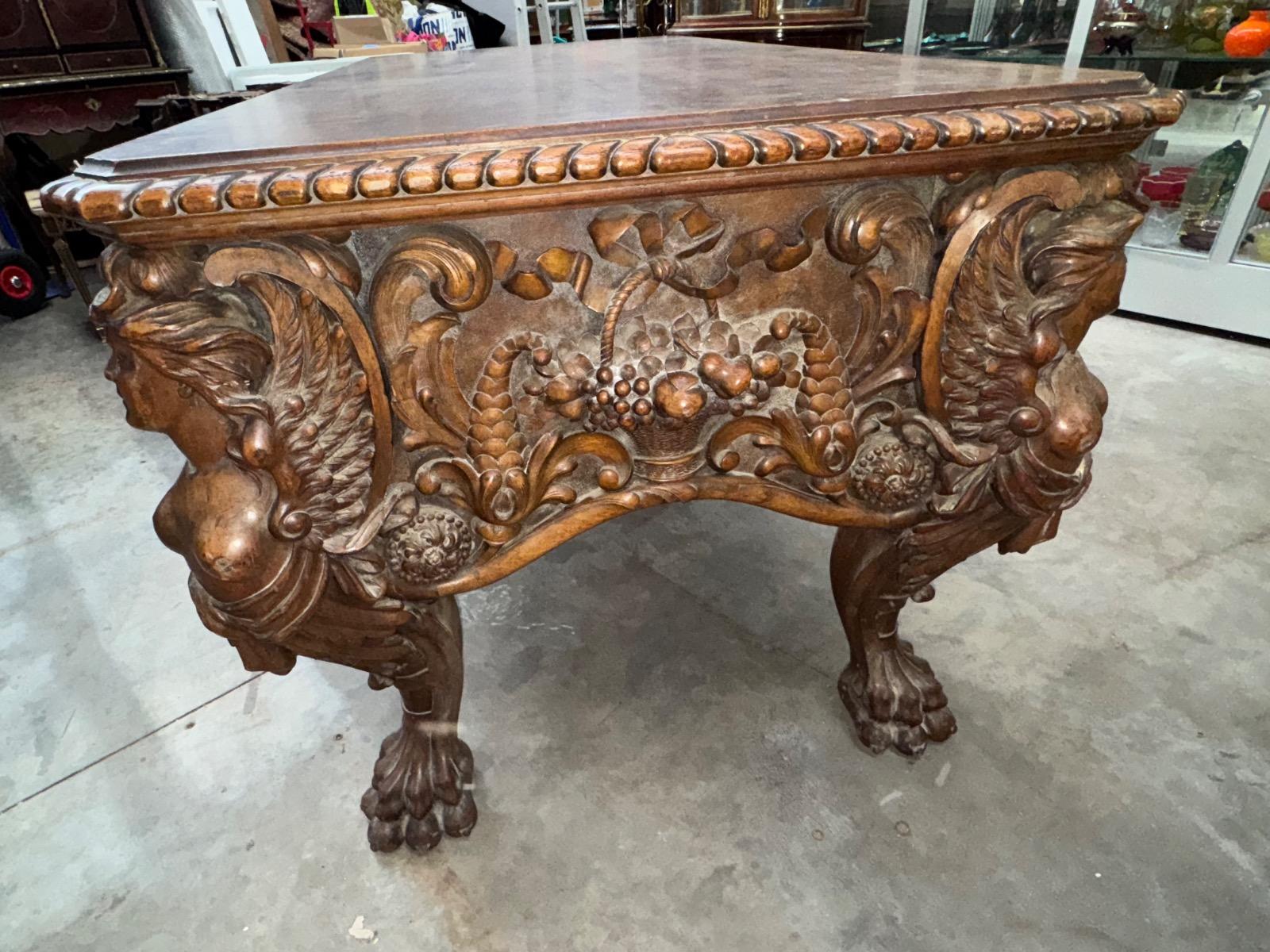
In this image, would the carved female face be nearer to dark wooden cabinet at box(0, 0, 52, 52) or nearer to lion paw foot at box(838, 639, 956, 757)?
lion paw foot at box(838, 639, 956, 757)

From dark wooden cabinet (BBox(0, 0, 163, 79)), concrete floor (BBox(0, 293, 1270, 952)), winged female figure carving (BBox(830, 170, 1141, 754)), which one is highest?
dark wooden cabinet (BBox(0, 0, 163, 79))

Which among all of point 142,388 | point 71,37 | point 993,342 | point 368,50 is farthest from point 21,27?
point 993,342

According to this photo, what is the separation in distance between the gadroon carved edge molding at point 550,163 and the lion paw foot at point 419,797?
689 millimetres

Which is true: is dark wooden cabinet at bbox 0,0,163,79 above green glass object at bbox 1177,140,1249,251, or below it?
above

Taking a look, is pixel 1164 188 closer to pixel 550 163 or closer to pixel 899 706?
pixel 899 706

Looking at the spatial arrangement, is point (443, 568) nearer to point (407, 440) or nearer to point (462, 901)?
point (407, 440)

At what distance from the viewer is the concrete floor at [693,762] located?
94 cm

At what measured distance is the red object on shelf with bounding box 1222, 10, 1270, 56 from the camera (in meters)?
2.36

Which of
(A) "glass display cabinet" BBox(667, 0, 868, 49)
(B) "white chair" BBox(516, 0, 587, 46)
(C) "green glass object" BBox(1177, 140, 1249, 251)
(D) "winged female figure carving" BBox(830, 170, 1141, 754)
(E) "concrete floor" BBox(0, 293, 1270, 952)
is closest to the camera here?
(D) "winged female figure carving" BBox(830, 170, 1141, 754)

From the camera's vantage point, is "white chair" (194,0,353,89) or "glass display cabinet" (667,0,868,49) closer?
"glass display cabinet" (667,0,868,49)

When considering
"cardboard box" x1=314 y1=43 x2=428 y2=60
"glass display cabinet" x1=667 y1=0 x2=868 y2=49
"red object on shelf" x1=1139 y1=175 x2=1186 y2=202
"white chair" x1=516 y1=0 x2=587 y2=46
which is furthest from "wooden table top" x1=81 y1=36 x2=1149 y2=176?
"white chair" x1=516 y1=0 x2=587 y2=46

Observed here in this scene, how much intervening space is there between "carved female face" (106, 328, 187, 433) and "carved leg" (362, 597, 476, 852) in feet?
1.41

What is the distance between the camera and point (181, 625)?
1491 mm

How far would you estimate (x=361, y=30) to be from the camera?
3705mm
